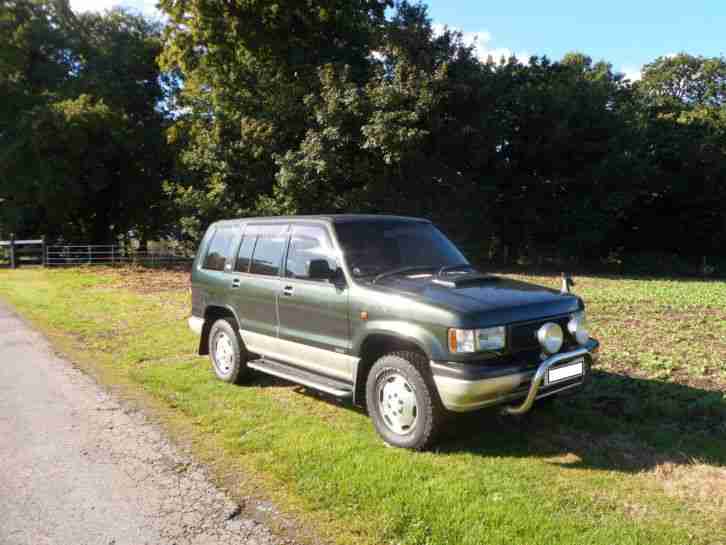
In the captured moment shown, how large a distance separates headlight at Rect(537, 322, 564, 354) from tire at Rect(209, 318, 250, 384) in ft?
11.9

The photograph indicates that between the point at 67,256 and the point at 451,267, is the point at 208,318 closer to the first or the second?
the point at 451,267

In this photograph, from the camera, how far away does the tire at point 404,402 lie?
4.68 m

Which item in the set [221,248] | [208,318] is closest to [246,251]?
[221,248]

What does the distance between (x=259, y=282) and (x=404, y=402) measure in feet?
7.95

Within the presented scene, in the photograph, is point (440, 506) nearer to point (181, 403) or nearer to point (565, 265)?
Answer: point (181, 403)

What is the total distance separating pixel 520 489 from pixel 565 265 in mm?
27139

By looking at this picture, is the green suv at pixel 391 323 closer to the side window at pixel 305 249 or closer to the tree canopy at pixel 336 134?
the side window at pixel 305 249

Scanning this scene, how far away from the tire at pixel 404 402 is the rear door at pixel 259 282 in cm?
165

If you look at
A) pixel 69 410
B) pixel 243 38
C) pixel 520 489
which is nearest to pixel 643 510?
pixel 520 489

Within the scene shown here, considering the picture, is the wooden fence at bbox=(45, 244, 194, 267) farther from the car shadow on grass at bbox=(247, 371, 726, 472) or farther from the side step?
the car shadow on grass at bbox=(247, 371, 726, 472)

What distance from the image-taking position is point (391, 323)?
489 centimetres

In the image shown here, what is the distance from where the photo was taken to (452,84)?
21.0 m

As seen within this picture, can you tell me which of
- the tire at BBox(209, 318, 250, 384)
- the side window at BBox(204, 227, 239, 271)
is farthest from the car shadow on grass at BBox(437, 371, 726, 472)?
the side window at BBox(204, 227, 239, 271)

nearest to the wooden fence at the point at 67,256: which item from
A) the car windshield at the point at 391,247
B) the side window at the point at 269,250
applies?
the side window at the point at 269,250
